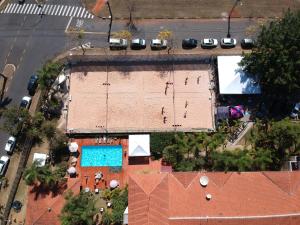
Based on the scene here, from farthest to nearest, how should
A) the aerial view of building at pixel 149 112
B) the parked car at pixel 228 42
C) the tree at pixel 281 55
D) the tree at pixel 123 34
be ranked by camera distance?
the parked car at pixel 228 42, the tree at pixel 123 34, the tree at pixel 281 55, the aerial view of building at pixel 149 112

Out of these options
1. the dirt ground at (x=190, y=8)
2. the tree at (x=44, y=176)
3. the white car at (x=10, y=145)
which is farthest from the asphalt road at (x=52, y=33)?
the tree at (x=44, y=176)

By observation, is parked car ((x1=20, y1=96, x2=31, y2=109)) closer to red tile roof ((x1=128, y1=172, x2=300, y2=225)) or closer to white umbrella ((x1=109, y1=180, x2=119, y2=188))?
white umbrella ((x1=109, y1=180, x2=119, y2=188))

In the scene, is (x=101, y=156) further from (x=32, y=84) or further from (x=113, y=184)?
(x=32, y=84)

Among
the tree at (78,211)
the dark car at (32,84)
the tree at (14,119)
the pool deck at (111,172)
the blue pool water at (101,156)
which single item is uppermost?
the dark car at (32,84)

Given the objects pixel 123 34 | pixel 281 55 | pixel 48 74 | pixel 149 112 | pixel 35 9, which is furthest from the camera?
pixel 35 9

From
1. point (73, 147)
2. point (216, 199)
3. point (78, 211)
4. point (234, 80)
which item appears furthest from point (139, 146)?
point (234, 80)

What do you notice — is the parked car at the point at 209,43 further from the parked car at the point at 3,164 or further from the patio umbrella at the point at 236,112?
the parked car at the point at 3,164

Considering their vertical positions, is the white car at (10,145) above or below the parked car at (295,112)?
below

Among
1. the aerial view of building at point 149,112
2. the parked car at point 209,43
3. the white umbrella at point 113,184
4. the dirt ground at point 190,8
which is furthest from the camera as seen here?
the dirt ground at point 190,8
